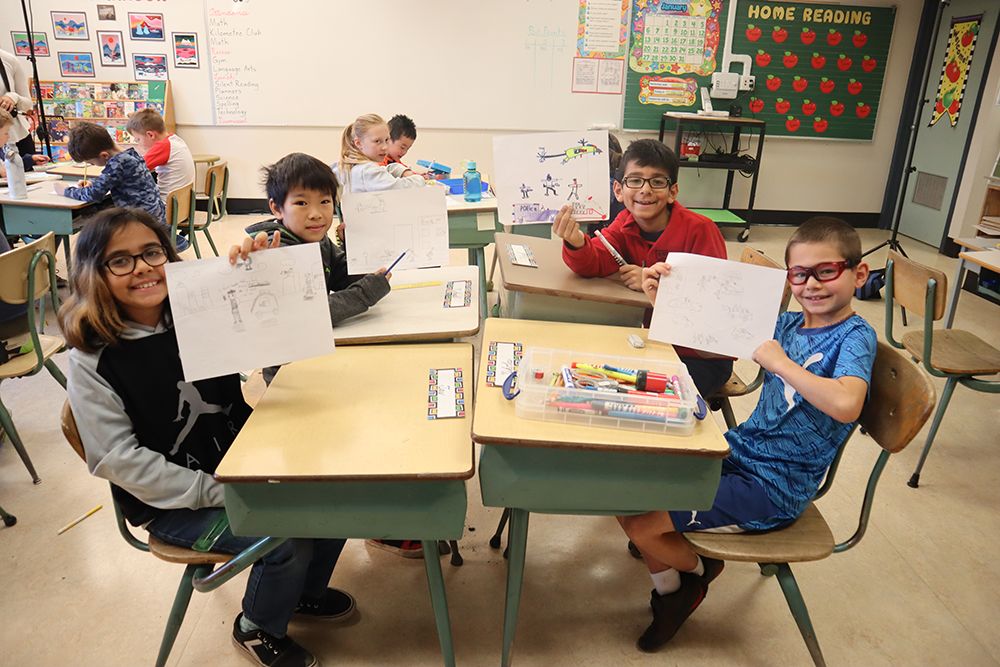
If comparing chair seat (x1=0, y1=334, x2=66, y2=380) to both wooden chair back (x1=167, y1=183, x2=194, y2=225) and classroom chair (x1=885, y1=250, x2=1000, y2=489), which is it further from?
classroom chair (x1=885, y1=250, x2=1000, y2=489)

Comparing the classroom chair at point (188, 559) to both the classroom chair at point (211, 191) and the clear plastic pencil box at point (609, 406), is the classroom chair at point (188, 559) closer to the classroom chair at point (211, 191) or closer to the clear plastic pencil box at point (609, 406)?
the clear plastic pencil box at point (609, 406)

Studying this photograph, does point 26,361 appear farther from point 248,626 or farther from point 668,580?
point 668,580

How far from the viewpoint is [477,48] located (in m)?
5.76

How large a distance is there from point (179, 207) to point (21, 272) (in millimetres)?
1796

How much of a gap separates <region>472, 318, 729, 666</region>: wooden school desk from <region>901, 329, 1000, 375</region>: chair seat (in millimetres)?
1572

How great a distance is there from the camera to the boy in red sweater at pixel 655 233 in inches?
73.8

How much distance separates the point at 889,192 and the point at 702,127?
6.64 feet

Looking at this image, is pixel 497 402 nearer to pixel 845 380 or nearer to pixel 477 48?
pixel 845 380

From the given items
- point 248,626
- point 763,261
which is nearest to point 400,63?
point 763,261

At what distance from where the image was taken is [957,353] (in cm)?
242

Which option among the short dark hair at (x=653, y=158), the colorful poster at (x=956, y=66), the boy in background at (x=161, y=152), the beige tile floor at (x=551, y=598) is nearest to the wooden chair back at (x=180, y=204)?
the boy in background at (x=161, y=152)

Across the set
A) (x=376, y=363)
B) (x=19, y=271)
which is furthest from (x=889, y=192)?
(x=19, y=271)

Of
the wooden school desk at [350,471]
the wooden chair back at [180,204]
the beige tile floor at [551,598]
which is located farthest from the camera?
the wooden chair back at [180,204]

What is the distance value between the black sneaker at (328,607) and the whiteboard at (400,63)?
16.3ft
